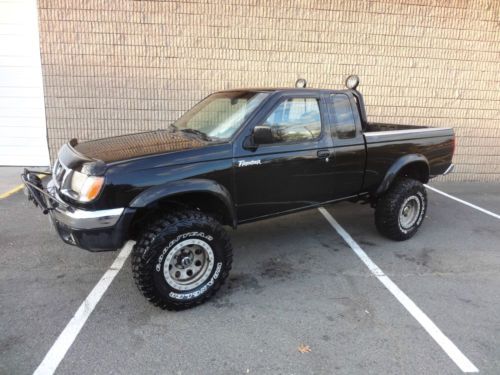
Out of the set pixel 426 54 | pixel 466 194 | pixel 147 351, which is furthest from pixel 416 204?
pixel 426 54

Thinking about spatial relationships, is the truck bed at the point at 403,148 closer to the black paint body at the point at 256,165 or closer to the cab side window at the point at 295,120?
the black paint body at the point at 256,165

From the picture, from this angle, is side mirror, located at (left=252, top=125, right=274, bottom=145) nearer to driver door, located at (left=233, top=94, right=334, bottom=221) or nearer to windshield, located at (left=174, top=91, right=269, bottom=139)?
driver door, located at (left=233, top=94, right=334, bottom=221)

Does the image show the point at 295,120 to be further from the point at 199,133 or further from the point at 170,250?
the point at 170,250

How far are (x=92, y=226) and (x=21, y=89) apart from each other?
5978 millimetres

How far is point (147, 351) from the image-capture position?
8.71 feet

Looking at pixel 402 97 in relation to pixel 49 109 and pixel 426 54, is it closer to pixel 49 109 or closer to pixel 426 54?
pixel 426 54

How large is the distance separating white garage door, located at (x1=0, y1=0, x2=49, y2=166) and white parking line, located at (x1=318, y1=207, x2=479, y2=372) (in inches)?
252

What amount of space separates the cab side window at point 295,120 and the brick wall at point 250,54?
353cm

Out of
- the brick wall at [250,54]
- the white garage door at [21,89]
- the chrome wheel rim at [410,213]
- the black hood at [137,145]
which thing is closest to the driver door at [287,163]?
the black hood at [137,145]

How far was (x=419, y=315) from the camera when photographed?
3.17 meters

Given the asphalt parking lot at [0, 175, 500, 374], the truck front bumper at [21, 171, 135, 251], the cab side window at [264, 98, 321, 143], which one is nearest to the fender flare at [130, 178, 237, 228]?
the truck front bumper at [21, 171, 135, 251]

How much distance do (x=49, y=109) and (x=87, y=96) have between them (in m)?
0.77

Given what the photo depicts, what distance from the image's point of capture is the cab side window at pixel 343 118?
4.03 meters

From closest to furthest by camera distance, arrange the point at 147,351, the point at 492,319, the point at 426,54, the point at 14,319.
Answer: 1. the point at 147,351
2. the point at 14,319
3. the point at 492,319
4. the point at 426,54
